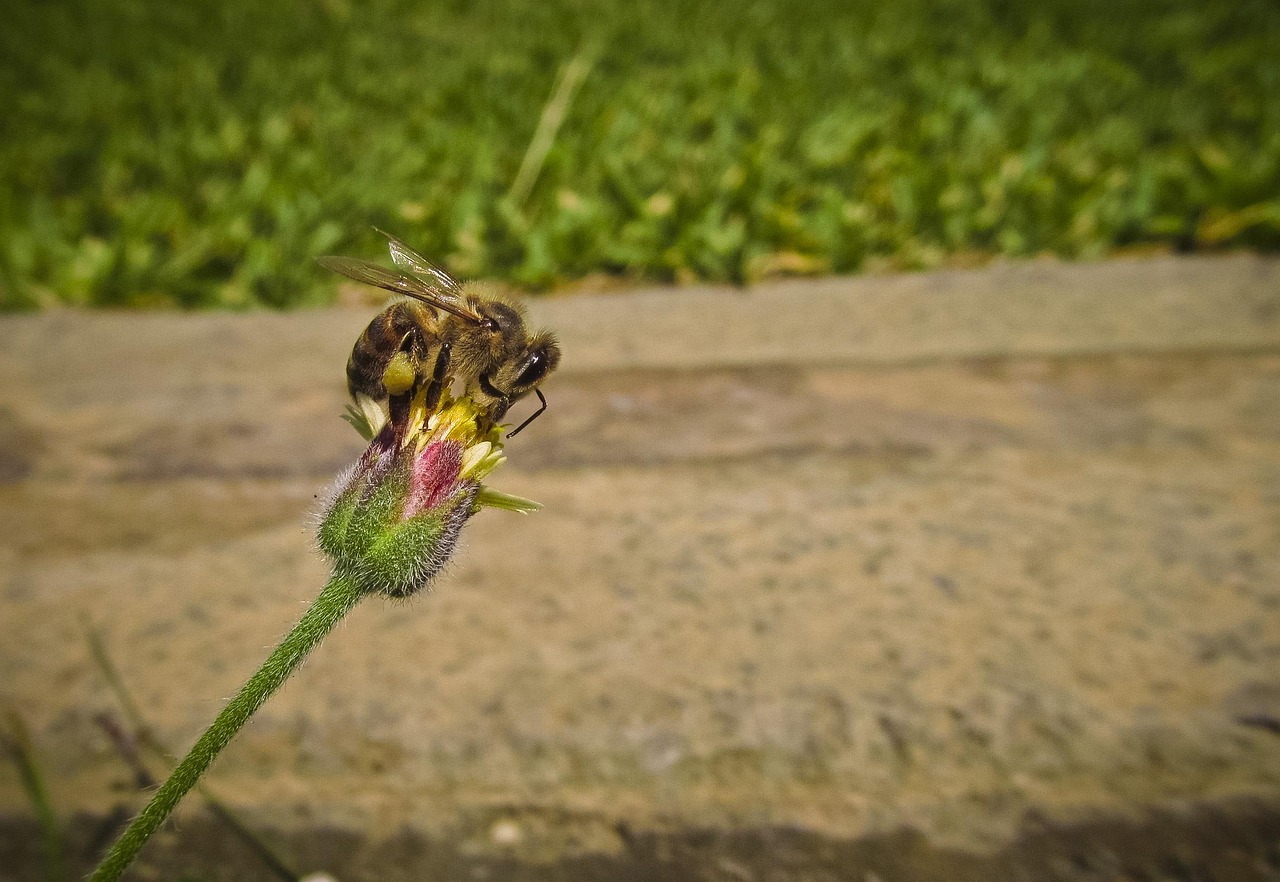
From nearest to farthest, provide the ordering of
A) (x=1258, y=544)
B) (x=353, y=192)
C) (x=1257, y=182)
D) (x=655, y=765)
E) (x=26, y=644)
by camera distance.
A: (x=655, y=765)
(x=26, y=644)
(x=1258, y=544)
(x=1257, y=182)
(x=353, y=192)

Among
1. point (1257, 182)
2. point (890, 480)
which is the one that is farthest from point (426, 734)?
point (1257, 182)

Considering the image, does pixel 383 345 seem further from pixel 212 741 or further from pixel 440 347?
pixel 212 741

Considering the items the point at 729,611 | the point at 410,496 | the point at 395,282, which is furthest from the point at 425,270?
the point at 729,611

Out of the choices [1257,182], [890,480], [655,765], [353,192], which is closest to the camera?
[655,765]

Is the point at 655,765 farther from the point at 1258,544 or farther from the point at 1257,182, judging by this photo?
the point at 1257,182

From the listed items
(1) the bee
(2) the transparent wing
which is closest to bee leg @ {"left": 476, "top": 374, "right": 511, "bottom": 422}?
(1) the bee

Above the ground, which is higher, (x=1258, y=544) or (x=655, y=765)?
(x=1258, y=544)

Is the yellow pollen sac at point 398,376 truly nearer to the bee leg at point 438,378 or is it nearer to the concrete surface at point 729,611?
the bee leg at point 438,378
